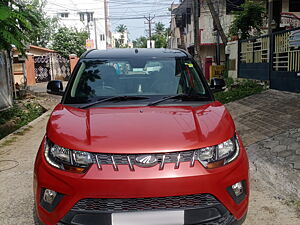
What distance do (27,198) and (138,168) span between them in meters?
2.13

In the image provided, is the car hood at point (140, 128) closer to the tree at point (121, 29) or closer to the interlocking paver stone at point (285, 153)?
the interlocking paver stone at point (285, 153)

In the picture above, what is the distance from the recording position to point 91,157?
7.22ft

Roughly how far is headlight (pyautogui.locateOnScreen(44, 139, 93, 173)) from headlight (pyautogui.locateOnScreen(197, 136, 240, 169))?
79 centimetres

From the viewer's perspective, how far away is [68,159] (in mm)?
2270

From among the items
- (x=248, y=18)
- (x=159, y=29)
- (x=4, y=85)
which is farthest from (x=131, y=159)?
(x=159, y=29)

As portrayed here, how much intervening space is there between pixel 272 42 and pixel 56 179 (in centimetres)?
910

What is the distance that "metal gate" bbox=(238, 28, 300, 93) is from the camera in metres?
8.52

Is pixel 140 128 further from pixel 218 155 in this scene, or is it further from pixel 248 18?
pixel 248 18

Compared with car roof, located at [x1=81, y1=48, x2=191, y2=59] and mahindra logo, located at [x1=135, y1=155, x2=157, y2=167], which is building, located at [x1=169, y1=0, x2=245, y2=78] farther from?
mahindra logo, located at [x1=135, y1=155, x2=157, y2=167]

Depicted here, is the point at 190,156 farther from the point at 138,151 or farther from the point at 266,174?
the point at 266,174

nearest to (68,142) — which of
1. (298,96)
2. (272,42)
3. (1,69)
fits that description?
(298,96)

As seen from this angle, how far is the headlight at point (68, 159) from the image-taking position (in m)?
2.21

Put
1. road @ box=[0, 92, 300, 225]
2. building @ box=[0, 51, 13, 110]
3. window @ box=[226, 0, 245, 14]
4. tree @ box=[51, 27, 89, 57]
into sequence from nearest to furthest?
road @ box=[0, 92, 300, 225] → building @ box=[0, 51, 13, 110] → window @ box=[226, 0, 245, 14] → tree @ box=[51, 27, 89, 57]

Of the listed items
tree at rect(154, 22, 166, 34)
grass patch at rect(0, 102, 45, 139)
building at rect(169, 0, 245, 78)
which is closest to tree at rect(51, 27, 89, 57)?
building at rect(169, 0, 245, 78)
